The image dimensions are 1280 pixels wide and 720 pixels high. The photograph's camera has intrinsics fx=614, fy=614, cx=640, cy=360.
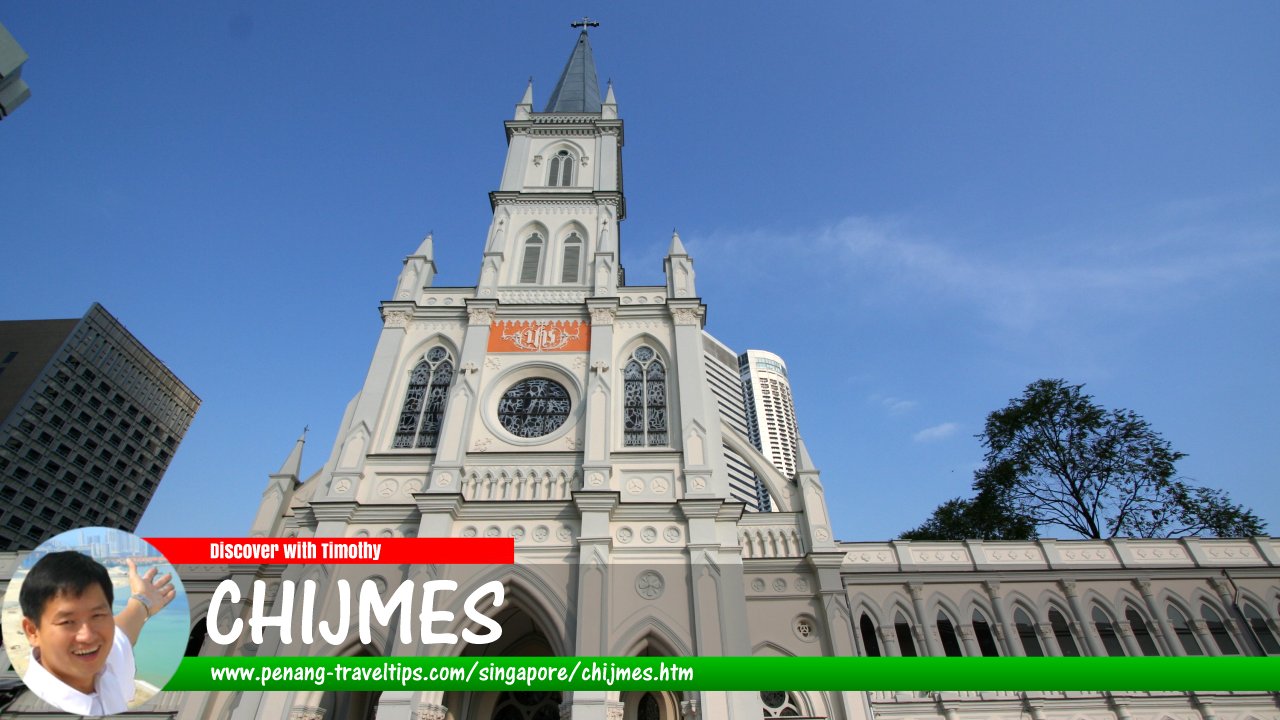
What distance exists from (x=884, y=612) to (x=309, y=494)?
50.0ft

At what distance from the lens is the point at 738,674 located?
6668 millimetres

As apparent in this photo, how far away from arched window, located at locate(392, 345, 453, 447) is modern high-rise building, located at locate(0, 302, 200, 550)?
38394 millimetres

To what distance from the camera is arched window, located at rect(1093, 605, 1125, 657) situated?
15.5 metres

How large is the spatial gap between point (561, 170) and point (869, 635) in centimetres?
1877

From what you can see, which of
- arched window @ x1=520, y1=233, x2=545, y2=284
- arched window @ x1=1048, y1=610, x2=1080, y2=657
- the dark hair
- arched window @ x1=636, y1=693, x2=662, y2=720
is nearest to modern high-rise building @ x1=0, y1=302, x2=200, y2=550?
arched window @ x1=520, y1=233, x2=545, y2=284

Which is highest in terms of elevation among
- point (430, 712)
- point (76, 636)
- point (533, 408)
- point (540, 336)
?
point (540, 336)

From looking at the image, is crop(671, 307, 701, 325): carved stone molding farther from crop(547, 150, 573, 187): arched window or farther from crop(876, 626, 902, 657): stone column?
crop(876, 626, 902, 657): stone column

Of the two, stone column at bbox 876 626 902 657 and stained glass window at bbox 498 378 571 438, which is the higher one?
stained glass window at bbox 498 378 571 438

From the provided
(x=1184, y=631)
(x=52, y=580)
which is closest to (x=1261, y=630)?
(x=1184, y=631)

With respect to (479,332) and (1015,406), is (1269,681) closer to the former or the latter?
Answer: (479,332)

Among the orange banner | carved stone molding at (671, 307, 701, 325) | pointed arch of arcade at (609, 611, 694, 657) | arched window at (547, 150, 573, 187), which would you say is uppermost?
arched window at (547, 150, 573, 187)

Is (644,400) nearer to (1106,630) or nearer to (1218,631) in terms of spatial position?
(1106,630)

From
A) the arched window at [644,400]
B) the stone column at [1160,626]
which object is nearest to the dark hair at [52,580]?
the arched window at [644,400]

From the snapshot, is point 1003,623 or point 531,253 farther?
point 531,253
